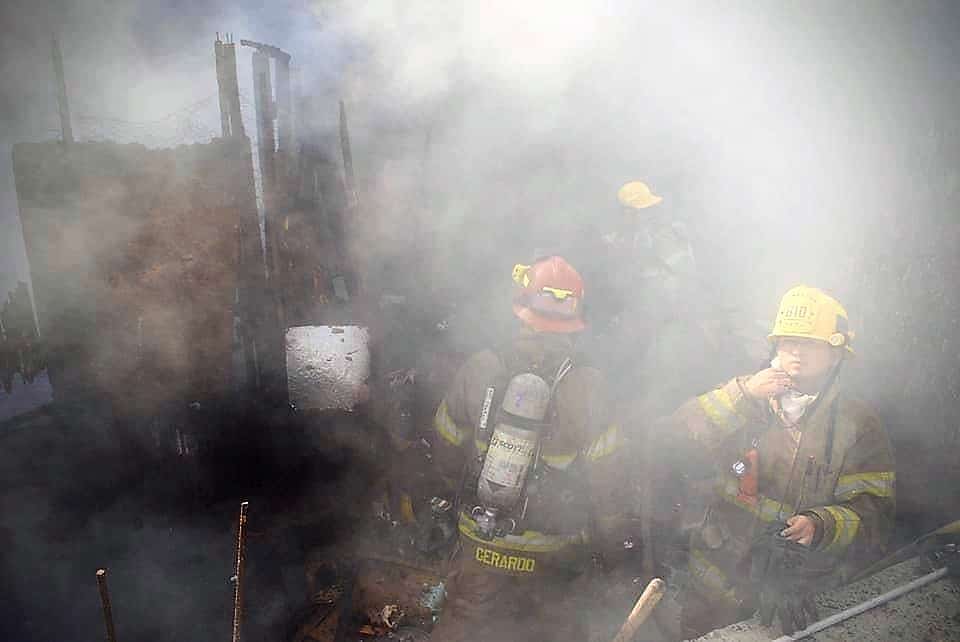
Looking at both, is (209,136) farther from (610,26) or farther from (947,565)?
(947,565)

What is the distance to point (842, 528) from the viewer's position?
2490 millimetres

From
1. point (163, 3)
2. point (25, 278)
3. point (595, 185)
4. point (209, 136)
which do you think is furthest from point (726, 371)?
point (25, 278)

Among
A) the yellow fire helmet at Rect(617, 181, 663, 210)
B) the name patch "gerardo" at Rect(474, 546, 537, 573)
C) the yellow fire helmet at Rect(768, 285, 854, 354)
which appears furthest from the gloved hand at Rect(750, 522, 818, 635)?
the yellow fire helmet at Rect(617, 181, 663, 210)

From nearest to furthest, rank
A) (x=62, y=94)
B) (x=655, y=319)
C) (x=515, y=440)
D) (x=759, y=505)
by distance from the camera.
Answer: (x=515, y=440) → (x=759, y=505) → (x=62, y=94) → (x=655, y=319)

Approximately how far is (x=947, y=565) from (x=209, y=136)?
5240 millimetres

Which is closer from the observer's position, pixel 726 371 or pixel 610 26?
pixel 610 26

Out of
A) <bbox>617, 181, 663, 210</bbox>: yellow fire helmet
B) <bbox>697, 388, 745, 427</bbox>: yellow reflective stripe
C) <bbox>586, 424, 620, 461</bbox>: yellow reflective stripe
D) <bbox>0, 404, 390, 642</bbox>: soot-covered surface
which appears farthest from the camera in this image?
<bbox>617, 181, 663, 210</bbox>: yellow fire helmet

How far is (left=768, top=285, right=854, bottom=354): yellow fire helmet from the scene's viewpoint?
261cm

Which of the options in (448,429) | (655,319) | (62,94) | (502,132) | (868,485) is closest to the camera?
(868,485)

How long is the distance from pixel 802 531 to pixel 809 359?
81cm

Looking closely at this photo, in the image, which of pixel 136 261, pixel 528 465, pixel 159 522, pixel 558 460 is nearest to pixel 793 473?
pixel 558 460

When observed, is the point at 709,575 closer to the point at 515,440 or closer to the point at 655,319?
the point at 515,440

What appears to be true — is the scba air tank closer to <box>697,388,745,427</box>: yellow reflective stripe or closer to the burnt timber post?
<box>697,388,745,427</box>: yellow reflective stripe

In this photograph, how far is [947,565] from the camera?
9.14 feet
